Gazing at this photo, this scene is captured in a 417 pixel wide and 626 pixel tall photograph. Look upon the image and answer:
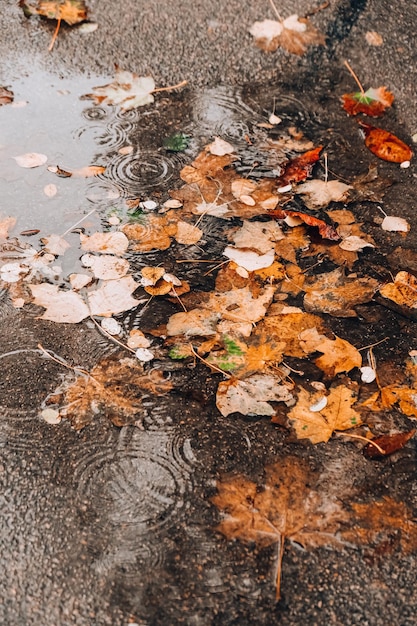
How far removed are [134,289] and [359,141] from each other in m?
1.41

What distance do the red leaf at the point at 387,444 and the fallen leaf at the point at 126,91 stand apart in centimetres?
204

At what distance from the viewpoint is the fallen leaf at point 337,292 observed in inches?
90.0

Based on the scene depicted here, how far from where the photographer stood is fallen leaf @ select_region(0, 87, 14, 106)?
3114 mm

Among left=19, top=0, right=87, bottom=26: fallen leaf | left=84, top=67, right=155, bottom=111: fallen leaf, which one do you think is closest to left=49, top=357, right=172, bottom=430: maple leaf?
left=84, top=67, right=155, bottom=111: fallen leaf

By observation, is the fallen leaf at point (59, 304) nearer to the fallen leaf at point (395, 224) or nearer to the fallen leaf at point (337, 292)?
the fallen leaf at point (337, 292)

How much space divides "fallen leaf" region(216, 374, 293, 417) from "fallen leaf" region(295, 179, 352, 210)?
939 mm

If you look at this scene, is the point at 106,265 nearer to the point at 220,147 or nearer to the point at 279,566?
the point at 220,147

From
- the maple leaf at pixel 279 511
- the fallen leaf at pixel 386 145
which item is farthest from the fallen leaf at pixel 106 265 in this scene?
the fallen leaf at pixel 386 145

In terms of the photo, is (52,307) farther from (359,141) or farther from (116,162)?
(359,141)

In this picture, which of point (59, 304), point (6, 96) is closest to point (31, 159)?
point (6, 96)

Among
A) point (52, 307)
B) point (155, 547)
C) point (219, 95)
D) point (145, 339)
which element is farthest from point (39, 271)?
point (219, 95)

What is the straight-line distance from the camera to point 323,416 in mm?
1991

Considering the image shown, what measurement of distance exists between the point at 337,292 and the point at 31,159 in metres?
1.47

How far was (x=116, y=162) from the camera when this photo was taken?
9.36 ft
